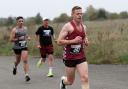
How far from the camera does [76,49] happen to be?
10.1m

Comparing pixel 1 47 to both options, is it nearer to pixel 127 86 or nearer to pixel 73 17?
pixel 127 86

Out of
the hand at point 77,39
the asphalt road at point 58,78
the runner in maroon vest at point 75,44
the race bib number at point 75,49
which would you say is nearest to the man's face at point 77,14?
the runner in maroon vest at point 75,44

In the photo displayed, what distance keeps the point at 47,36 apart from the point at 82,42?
5.94m

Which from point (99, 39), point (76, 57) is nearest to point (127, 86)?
point (76, 57)

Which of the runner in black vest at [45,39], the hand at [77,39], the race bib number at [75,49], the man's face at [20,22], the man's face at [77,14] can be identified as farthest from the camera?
the runner in black vest at [45,39]

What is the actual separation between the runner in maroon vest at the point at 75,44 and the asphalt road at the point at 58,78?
2.65m

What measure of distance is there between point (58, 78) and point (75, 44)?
5095 millimetres

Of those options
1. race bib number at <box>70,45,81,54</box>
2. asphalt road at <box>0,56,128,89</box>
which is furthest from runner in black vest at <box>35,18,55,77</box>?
race bib number at <box>70,45,81,54</box>

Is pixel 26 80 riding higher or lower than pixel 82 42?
lower

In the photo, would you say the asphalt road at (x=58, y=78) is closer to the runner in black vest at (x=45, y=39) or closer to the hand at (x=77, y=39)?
the runner in black vest at (x=45, y=39)

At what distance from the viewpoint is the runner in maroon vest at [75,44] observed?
390 inches

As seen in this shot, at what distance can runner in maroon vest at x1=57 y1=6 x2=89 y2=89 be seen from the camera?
32.5ft

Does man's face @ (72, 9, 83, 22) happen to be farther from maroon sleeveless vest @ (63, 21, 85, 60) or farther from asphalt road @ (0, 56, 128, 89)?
asphalt road @ (0, 56, 128, 89)

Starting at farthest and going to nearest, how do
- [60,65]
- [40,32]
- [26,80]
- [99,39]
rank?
[99,39], [60,65], [40,32], [26,80]
